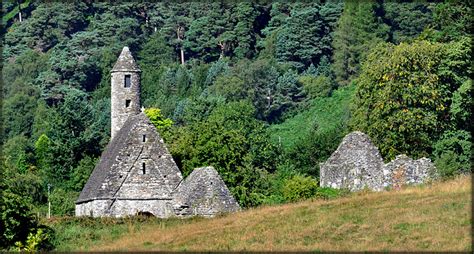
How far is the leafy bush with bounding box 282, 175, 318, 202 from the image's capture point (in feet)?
239

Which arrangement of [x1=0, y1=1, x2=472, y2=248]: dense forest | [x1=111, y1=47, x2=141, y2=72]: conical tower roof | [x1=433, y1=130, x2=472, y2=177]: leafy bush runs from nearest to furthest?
[x1=433, y1=130, x2=472, y2=177]: leafy bush, [x1=0, y1=1, x2=472, y2=248]: dense forest, [x1=111, y1=47, x2=141, y2=72]: conical tower roof

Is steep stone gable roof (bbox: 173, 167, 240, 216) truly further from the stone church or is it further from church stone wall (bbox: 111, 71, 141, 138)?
church stone wall (bbox: 111, 71, 141, 138)

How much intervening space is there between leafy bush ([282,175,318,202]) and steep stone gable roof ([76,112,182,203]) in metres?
5.11

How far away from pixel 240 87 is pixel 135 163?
63911mm

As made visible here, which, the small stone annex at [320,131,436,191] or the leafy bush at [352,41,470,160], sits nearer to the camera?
the small stone annex at [320,131,436,191]

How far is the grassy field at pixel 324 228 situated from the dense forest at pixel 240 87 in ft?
15.5

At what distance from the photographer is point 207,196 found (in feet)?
223

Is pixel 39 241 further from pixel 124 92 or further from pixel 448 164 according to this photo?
pixel 124 92

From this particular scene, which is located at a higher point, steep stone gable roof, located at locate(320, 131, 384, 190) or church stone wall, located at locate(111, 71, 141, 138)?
church stone wall, located at locate(111, 71, 141, 138)

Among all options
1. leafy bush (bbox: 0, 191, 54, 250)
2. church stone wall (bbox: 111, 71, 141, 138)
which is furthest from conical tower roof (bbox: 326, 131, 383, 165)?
leafy bush (bbox: 0, 191, 54, 250)

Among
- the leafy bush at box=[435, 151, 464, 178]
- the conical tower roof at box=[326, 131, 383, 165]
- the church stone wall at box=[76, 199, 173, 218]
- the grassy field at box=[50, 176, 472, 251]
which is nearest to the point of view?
the grassy field at box=[50, 176, 472, 251]

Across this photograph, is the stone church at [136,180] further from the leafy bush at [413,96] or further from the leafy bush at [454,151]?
the leafy bush at [413,96]

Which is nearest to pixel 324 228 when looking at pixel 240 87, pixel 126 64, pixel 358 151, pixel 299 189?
pixel 299 189

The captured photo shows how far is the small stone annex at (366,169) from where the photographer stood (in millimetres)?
73812
